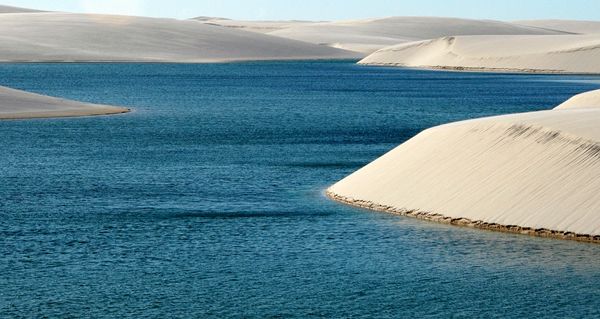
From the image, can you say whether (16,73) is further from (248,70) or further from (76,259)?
(76,259)

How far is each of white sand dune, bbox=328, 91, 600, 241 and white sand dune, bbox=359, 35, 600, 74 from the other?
104697 millimetres

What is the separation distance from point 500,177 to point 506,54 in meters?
125

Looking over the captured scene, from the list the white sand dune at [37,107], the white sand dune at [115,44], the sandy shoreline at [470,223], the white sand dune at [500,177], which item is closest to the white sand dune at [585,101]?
the white sand dune at [500,177]

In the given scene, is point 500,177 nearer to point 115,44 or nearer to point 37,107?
point 37,107

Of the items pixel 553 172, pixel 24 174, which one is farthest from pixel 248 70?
pixel 553 172

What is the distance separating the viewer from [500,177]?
3075 cm

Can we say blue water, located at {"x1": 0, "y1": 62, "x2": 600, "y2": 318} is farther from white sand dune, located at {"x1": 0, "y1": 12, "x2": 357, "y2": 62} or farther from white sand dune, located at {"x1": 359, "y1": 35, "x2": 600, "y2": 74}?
white sand dune, located at {"x1": 0, "y1": 12, "x2": 357, "y2": 62}

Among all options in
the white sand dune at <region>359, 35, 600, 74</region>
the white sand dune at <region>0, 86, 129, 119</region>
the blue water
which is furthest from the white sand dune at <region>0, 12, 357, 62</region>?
the blue water

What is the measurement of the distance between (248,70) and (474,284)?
132 m

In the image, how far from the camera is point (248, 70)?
153500mm

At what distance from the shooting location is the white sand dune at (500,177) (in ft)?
93.1

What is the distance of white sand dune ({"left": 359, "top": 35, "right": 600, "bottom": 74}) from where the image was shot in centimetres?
14162

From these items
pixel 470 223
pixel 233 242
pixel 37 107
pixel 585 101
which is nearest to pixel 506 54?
pixel 37 107

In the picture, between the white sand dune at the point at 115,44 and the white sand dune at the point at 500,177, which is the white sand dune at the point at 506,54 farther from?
the white sand dune at the point at 500,177
